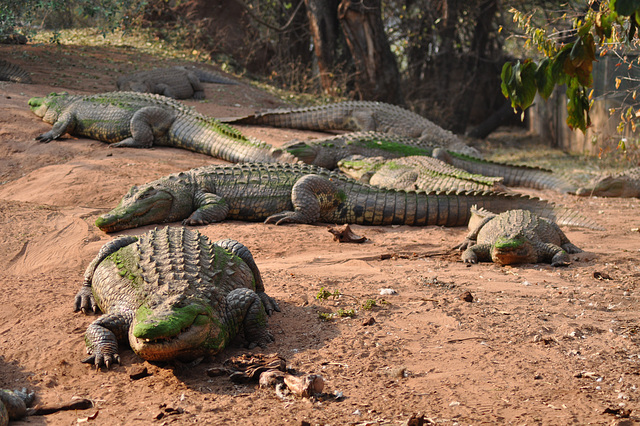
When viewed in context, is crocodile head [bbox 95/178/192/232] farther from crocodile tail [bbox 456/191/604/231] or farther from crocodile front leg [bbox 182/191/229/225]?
crocodile tail [bbox 456/191/604/231]

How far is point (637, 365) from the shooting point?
3.63m

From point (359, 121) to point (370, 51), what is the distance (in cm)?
305

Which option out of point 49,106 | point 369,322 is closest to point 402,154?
point 49,106

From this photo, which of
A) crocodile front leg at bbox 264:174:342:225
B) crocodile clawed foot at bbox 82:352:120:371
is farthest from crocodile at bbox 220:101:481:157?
crocodile clawed foot at bbox 82:352:120:371

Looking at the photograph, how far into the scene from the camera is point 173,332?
3.41 meters

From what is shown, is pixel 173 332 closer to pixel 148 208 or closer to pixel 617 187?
pixel 148 208

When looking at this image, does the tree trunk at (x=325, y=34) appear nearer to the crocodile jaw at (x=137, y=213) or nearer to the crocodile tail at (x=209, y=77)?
the crocodile tail at (x=209, y=77)

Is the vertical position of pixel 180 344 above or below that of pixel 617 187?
below

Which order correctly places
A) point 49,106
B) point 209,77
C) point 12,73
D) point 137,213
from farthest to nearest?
point 209,77
point 12,73
point 49,106
point 137,213

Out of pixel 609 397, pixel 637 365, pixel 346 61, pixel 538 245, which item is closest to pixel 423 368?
pixel 609 397

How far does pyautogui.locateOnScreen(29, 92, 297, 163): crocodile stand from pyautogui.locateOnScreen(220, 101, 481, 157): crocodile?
6.64 ft

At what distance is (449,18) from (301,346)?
46.2 feet

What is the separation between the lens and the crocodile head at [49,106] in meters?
10.4

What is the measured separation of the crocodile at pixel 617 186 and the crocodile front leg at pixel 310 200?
4.41 meters
